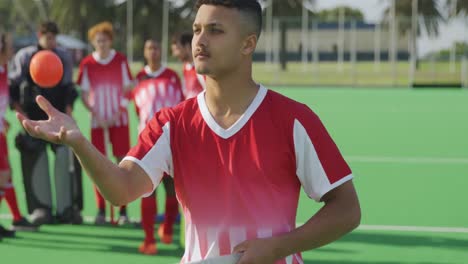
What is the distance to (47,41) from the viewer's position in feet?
27.0

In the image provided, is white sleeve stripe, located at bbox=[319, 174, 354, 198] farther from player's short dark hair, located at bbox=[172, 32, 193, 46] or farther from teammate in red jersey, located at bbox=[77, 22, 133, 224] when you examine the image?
teammate in red jersey, located at bbox=[77, 22, 133, 224]

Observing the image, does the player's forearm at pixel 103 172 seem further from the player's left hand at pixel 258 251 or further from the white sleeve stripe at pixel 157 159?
the player's left hand at pixel 258 251

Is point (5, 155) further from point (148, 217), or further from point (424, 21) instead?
point (424, 21)

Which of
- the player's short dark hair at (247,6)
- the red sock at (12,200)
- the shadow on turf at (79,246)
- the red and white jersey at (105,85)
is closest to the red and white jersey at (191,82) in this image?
the red and white jersey at (105,85)

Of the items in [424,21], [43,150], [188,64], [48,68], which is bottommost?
[43,150]

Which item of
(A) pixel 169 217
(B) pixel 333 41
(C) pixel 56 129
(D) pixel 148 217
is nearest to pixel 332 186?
(C) pixel 56 129

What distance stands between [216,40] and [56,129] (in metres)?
0.66

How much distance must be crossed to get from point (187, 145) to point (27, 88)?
562cm

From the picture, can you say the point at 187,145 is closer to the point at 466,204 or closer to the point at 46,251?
the point at 46,251

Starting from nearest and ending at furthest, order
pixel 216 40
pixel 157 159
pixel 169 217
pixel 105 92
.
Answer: pixel 216 40 < pixel 157 159 < pixel 169 217 < pixel 105 92

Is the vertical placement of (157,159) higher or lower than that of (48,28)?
lower

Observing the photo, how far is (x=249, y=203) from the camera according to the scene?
9.86 feet

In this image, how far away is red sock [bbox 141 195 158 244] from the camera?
7254mm

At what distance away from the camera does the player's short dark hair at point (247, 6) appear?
2.94 m
